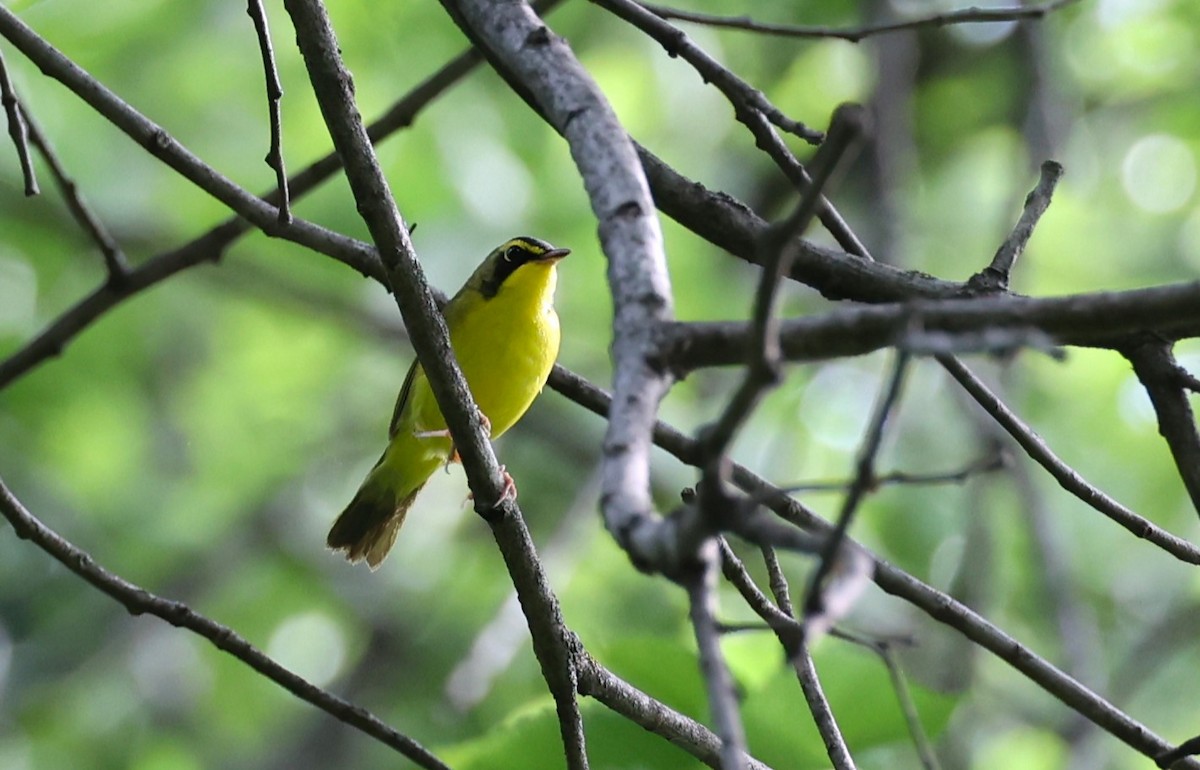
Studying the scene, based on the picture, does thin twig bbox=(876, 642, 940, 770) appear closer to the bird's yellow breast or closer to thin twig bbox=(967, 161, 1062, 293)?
thin twig bbox=(967, 161, 1062, 293)

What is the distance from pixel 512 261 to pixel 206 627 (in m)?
3.20

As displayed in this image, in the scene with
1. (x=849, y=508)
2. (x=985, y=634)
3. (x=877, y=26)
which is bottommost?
(x=849, y=508)

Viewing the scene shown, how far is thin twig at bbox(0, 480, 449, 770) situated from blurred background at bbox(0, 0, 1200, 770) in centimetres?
221

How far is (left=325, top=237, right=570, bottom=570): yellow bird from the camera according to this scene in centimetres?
605

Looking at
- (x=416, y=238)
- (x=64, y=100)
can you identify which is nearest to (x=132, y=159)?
(x=64, y=100)

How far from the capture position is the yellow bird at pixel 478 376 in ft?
19.9

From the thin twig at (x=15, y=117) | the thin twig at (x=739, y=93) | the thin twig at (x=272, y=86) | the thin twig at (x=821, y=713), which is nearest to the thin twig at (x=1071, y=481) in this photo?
the thin twig at (x=739, y=93)

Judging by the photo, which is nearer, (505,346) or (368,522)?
(505,346)

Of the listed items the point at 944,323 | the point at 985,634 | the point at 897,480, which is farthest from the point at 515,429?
the point at 944,323

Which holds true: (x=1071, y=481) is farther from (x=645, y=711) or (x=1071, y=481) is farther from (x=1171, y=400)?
(x=645, y=711)

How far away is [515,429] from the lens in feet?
34.6

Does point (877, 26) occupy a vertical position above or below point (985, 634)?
above

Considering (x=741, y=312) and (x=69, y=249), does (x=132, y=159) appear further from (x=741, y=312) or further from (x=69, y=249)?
(x=741, y=312)

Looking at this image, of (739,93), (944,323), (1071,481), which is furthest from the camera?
(739,93)
